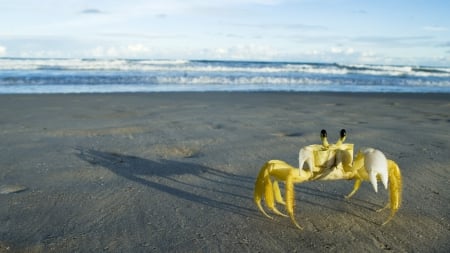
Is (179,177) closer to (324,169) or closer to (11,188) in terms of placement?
(11,188)

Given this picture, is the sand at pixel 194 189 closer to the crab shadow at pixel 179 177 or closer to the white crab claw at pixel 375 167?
the crab shadow at pixel 179 177

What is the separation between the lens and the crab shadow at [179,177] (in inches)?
129

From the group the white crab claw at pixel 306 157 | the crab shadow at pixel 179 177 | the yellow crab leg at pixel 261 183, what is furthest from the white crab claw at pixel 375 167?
the crab shadow at pixel 179 177

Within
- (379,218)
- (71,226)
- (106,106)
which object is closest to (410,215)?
(379,218)

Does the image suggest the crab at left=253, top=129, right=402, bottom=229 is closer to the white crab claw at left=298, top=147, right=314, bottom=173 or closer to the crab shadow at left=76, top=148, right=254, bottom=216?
the white crab claw at left=298, top=147, right=314, bottom=173

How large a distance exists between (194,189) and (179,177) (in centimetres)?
36

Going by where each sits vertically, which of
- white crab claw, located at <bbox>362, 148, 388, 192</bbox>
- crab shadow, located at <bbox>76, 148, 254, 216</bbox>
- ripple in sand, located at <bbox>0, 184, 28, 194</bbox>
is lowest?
crab shadow, located at <bbox>76, 148, 254, 216</bbox>

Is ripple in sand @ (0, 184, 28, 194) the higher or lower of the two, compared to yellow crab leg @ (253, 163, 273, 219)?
lower

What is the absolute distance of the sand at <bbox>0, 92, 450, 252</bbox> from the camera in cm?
254

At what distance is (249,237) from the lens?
259cm

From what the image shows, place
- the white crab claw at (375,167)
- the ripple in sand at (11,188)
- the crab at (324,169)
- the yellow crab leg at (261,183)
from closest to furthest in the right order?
1. the white crab claw at (375,167)
2. the crab at (324,169)
3. the yellow crab leg at (261,183)
4. the ripple in sand at (11,188)

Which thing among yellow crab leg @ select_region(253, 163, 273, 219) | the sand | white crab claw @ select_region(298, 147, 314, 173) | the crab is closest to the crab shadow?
the sand

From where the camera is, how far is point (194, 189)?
3.50 metres

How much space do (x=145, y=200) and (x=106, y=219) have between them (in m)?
0.44
